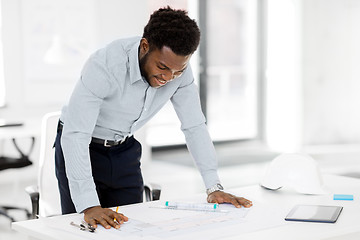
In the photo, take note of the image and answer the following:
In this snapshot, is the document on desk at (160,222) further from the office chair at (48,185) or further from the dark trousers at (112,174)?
the office chair at (48,185)

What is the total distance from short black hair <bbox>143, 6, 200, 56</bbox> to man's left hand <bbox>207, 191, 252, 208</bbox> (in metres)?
0.53

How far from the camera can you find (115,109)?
6.47ft

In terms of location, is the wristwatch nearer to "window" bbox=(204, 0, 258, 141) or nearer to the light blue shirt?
the light blue shirt

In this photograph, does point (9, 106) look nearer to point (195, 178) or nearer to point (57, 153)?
point (195, 178)

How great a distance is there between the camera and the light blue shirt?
1807 mm

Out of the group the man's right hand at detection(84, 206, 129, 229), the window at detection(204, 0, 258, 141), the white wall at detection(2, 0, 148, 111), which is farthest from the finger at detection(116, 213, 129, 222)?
the window at detection(204, 0, 258, 141)

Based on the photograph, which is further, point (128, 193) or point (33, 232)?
point (128, 193)

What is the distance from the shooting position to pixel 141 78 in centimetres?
190

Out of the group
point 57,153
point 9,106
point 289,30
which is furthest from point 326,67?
point 57,153

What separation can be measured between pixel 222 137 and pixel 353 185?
5071 millimetres

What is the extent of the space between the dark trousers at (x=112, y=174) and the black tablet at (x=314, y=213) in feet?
2.19

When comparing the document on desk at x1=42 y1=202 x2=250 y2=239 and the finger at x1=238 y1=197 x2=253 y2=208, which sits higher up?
the document on desk at x1=42 y1=202 x2=250 y2=239

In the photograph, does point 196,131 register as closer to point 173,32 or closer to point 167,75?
point 167,75

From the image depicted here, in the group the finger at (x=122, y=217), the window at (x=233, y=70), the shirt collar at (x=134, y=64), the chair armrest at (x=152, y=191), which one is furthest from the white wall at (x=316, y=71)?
the finger at (x=122, y=217)
